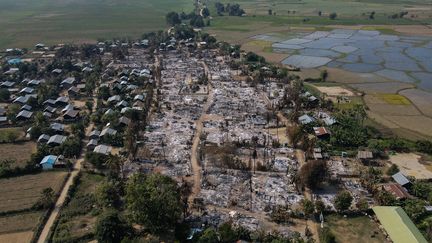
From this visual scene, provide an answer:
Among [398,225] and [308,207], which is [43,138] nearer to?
[308,207]

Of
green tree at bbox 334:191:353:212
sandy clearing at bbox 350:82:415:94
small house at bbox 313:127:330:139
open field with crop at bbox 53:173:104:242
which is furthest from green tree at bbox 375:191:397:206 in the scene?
sandy clearing at bbox 350:82:415:94

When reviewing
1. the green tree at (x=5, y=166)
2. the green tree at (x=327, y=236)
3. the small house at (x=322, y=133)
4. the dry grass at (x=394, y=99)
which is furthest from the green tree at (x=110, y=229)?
the dry grass at (x=394, y=99)

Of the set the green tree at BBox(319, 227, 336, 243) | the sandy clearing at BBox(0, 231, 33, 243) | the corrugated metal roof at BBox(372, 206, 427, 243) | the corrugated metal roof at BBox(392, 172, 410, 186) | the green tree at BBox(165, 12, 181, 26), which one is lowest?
the green tree at BBox(319, 227, 336, 243)

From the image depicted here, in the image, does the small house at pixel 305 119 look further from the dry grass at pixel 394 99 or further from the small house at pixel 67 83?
the small house at pixel 67 83

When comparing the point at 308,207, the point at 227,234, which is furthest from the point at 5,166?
the point at 308,207

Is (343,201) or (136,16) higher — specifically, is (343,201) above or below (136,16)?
below

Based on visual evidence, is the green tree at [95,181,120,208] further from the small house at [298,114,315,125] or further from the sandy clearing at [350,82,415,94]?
the sandy clearing at [350,82,415,94]
